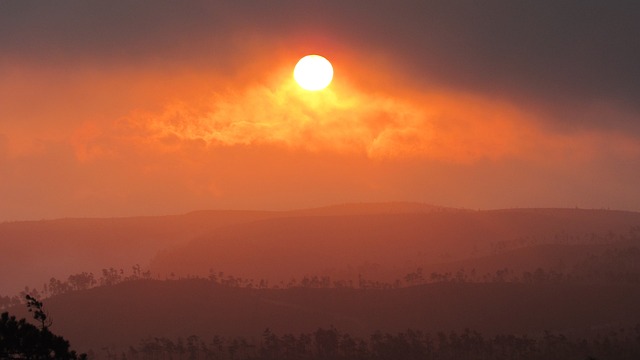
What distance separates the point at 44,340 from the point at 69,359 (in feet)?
13.2

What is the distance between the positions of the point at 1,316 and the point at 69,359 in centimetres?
850

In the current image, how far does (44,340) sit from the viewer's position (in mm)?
89688

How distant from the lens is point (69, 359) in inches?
3634

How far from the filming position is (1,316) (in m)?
88.8

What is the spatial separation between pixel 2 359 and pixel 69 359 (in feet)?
21.9

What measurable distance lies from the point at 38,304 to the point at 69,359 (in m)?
7.78

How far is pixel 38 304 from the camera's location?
88.2 metres

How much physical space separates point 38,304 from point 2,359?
7099mm

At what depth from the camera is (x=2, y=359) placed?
8938cm

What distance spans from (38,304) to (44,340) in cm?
413

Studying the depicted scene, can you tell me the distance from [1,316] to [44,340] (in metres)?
4.89
